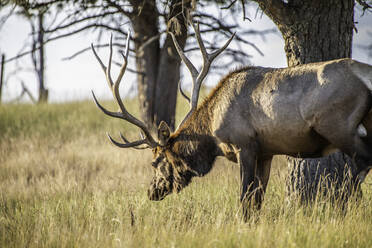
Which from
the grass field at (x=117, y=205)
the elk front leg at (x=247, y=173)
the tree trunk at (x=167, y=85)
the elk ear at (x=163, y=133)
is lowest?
the grass field at (x=117, y=205)

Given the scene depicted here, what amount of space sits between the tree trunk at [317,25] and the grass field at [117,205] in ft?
3.27

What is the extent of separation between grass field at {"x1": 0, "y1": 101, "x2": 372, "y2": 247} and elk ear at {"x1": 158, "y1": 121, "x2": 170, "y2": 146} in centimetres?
70

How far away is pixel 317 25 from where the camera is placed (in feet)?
15.1

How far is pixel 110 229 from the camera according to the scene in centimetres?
401

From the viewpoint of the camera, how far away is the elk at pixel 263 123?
3.43m

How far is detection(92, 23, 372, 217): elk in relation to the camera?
343cm

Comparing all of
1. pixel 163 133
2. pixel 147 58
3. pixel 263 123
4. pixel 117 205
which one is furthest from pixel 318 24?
pixel 147 58

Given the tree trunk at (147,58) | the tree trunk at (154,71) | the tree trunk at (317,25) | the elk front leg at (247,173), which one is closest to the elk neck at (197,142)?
the elk front leg at (247,173)

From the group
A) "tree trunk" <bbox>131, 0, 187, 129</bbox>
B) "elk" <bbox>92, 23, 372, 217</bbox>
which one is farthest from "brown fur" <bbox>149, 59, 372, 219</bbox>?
"tree trunk" <bbox>131, 0, 187, 129</bbox>

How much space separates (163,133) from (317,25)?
2049 mm

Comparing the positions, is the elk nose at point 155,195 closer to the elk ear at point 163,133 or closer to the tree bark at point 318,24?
the elk ear at point 163,133

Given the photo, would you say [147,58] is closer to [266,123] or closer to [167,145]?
[167,145]

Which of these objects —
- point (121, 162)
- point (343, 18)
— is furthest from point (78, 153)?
point (343, 18)

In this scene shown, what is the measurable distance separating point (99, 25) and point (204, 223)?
20.0ft
